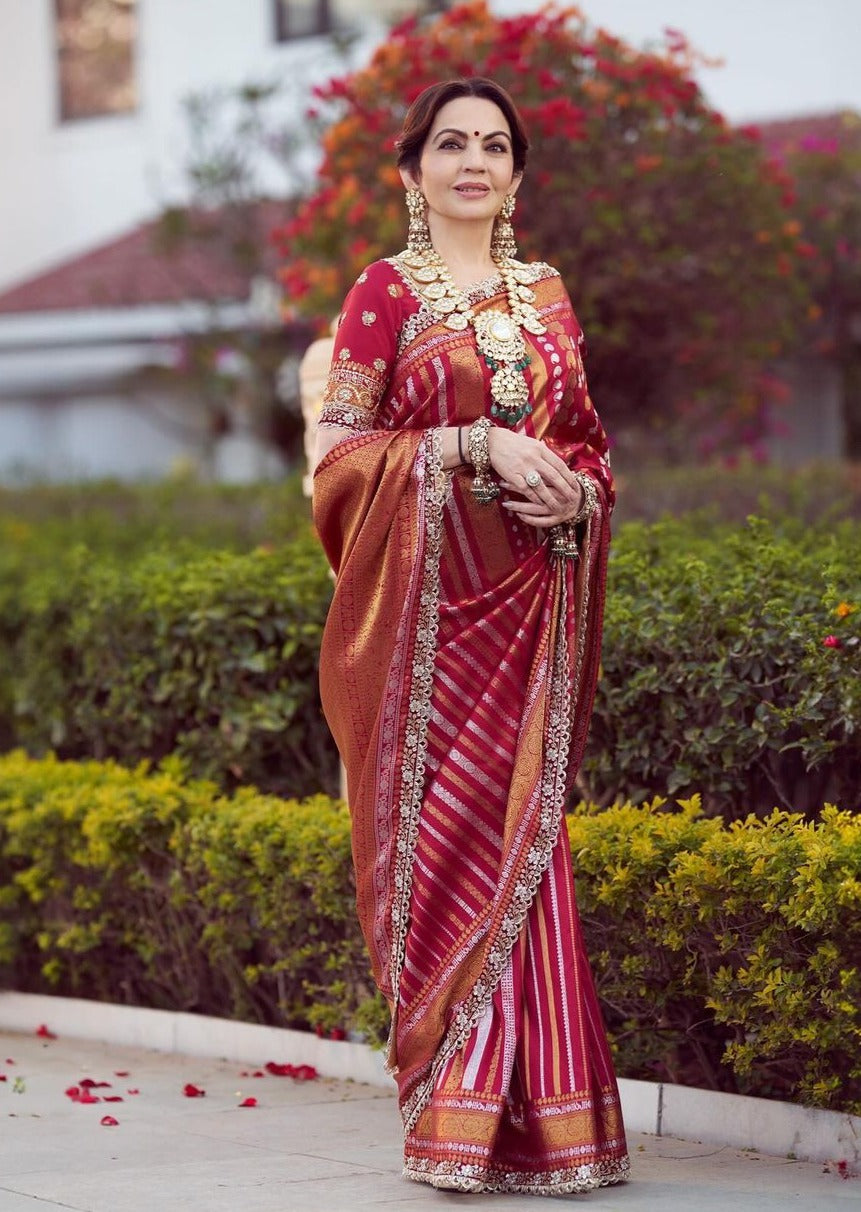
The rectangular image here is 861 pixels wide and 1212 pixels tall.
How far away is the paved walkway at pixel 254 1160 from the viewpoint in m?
4.16

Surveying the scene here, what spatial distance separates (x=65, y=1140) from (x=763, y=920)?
1.66 metres

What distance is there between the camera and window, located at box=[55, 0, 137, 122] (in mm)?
20609

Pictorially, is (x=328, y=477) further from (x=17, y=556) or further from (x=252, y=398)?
(x=252, y=398)

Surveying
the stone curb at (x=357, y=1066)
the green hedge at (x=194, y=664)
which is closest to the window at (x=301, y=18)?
the green hedge at (x=194, y=664)

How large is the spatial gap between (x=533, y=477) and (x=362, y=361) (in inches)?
Answer: 17.6

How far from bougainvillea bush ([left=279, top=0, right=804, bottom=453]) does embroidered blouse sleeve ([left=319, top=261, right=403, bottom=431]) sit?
553 cm

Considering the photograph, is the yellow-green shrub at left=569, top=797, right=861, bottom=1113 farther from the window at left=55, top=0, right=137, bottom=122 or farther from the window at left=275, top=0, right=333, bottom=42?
the window at left=55, top=0, right=137, bottom=122

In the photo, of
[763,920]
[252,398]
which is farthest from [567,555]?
[252,398]

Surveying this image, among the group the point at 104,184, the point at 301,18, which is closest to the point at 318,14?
the point at 301,18

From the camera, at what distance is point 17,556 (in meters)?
8.44

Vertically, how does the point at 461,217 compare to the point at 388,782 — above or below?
above

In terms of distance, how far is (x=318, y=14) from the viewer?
19000 millimetres

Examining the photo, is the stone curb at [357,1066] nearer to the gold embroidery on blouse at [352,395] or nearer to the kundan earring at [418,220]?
the gold embroidery on blouse at [352,395]

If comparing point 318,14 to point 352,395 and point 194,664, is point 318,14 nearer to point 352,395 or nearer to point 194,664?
point 194,664
